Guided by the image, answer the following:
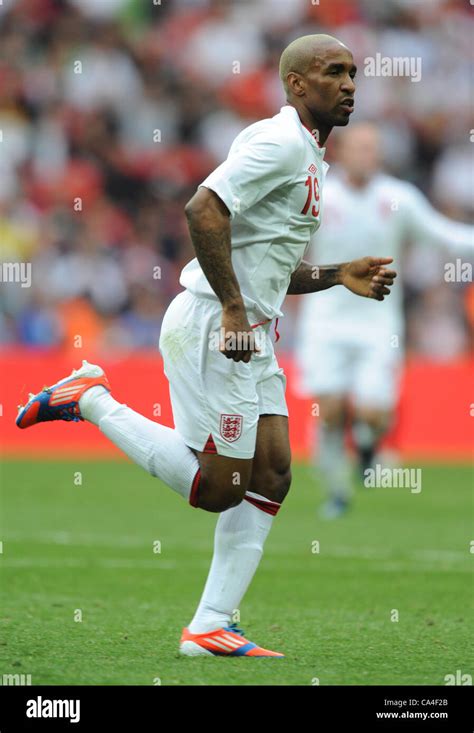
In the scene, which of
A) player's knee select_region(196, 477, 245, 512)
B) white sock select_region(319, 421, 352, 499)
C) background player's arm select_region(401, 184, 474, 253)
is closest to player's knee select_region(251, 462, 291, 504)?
player's knee select_region(196, 477, 245, 512)

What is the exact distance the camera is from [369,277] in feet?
18.8

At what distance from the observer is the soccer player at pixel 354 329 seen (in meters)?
11.2

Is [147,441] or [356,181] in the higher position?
[356,181]

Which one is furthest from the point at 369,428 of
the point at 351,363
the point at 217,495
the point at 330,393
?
the point at 217,495

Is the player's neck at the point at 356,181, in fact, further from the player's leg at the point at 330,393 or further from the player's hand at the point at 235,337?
the player's hand at the point at 235,337

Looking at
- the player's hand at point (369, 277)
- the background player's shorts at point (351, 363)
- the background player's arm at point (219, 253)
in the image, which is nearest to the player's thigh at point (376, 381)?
the background player's shorts at point (351, 363)

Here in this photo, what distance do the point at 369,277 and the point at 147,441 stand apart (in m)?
1.11

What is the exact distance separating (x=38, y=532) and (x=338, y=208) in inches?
142

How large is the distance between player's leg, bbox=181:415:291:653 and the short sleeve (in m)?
0.97

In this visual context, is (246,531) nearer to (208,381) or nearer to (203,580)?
(208,381)

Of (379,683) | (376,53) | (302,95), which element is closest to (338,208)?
(302,95)

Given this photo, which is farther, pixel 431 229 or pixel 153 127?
pixel 153 127

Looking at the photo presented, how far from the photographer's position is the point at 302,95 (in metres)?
5.55

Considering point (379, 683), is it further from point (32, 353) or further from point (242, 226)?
point (32, 353)
